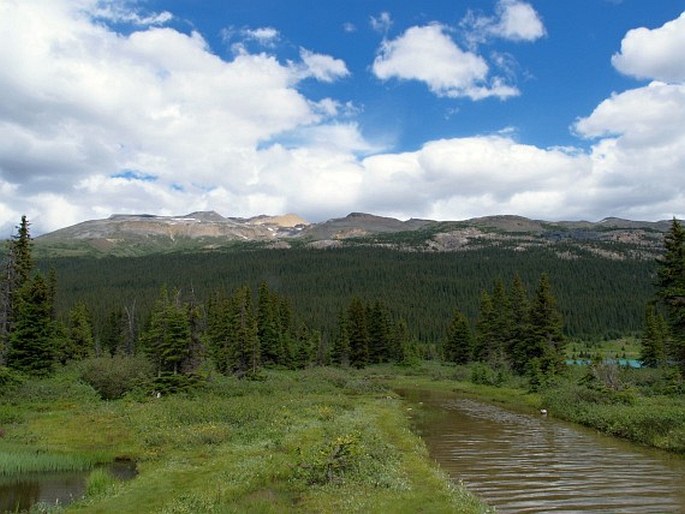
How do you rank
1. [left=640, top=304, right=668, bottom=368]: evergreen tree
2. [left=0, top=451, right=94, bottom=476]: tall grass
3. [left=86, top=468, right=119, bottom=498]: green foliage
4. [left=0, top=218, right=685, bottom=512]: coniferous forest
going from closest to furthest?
1. [left=86, top=468, right=119, bottom=498]: green foliage
2. [left=0, top=218, right=685, bottom=512]: coniferous forest
3. [left=0, top=451, right=94, bottom=476]: tall grass
4. [left=640, top=304, right=668, bottom=368]: evergreen tree

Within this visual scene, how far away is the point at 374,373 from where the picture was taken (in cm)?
9500

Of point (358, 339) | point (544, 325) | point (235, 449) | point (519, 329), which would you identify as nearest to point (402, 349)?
point (358, 339)

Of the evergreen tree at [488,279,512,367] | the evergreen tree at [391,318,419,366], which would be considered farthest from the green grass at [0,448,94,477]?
the evergreen tree at [391,318,419,366]

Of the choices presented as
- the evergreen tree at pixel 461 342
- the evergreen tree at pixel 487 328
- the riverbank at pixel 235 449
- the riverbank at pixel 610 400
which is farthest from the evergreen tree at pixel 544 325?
the evergreen tree at pixel 461 342

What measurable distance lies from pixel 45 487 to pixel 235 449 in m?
8.51

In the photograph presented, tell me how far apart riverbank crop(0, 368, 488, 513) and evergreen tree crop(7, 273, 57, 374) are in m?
5.28

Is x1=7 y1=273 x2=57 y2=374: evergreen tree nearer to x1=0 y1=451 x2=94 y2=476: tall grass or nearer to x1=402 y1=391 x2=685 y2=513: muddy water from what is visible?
x1=0 y1=451 x2=94 y2=476: tall grass

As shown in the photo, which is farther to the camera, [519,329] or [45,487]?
[519,329]

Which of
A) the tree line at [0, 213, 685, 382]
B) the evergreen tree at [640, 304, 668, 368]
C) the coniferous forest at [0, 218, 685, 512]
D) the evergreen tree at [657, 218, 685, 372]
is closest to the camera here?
the coniferous forest at [0, 218, 685, 512]

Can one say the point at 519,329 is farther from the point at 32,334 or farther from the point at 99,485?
the point at 99,485

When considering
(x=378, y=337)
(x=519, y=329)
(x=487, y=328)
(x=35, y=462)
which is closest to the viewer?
(x=35, y=462)

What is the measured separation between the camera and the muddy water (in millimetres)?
19406

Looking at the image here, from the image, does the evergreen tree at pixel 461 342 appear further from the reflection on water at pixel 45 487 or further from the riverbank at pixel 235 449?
the reflection on water at pixel 45 487

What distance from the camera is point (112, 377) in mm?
50438
